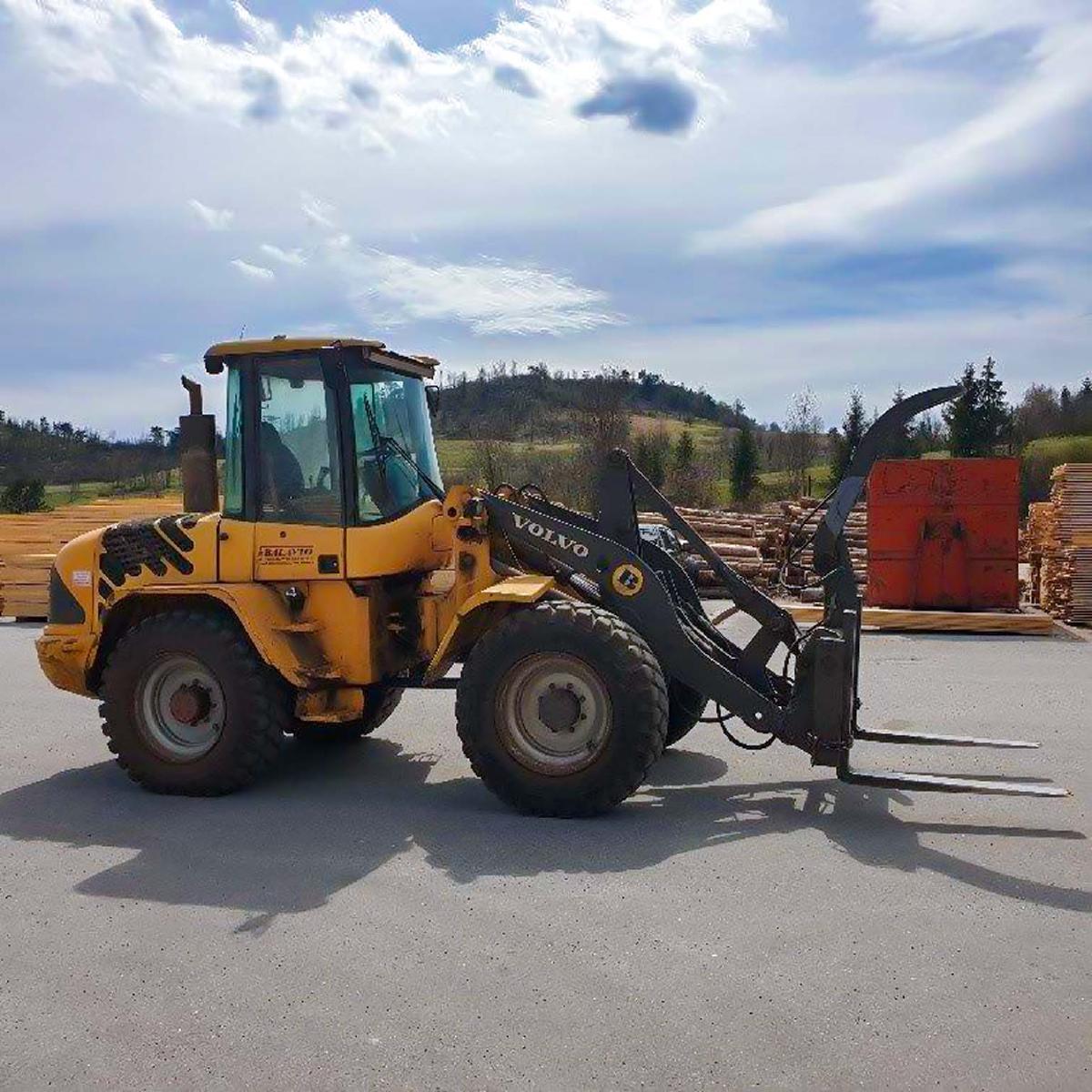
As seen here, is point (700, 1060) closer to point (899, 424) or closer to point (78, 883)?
point (78, 883)

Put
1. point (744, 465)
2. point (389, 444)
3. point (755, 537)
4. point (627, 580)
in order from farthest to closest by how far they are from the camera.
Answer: point (744, 465)
point (755, 537)
point (389, 444)
point (627, 580)

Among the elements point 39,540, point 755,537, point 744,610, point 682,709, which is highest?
point 744,610

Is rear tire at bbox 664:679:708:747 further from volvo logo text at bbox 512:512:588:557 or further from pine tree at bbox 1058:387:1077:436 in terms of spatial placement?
pine tree at bbox 1058:387:1077:436

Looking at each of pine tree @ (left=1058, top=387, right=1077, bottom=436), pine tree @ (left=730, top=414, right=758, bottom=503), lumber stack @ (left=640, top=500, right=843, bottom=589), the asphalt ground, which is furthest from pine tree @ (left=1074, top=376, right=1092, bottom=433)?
the asphalt ground

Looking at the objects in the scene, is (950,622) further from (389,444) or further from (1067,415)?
(1067,415)

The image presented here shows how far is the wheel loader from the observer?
6.16 meters

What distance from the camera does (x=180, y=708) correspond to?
6793mm

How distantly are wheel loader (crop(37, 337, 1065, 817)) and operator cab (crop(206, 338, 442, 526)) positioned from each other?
13 mm

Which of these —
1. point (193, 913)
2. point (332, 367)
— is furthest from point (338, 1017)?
point (332, 367)

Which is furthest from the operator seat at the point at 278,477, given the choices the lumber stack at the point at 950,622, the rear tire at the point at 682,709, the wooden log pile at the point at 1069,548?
the wooden log pile at the point at 1069,548

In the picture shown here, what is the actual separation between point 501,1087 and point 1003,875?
286 centimetres

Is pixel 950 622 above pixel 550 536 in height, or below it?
below

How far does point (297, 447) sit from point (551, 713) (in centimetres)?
236

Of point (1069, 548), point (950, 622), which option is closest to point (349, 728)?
point (950, 622)
